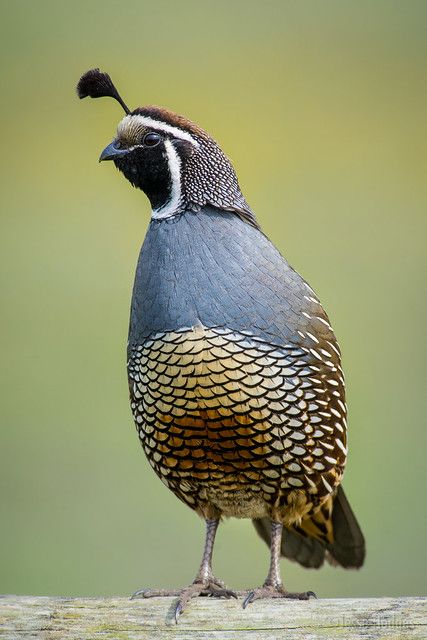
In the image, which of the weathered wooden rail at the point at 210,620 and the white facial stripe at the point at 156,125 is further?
the white facial stripe at the point at 156,125

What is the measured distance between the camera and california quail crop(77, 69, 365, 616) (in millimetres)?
3451

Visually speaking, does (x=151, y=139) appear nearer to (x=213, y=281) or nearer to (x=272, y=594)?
(x=213, y=281)

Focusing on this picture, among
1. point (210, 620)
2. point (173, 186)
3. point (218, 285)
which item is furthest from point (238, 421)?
point (173, 186)

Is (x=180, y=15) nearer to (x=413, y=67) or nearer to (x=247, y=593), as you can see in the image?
(x=413, y=67)

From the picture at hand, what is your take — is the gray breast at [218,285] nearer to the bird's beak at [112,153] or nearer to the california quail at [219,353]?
the california quail at [219,353]

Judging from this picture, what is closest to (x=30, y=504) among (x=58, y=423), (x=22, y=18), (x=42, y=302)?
(x=58, y=423)

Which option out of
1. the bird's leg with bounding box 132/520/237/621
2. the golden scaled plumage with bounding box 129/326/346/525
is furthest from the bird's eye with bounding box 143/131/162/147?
the bird's leg with bounding box 132/520/237/621

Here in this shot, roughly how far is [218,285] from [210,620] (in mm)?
969

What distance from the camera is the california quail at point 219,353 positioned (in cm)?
345

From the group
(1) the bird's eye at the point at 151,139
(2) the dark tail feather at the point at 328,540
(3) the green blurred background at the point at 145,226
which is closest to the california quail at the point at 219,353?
(1) the bird's eye at the point at 151,139

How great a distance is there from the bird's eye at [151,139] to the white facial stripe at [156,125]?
0.07 feet

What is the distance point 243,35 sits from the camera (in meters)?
8.37

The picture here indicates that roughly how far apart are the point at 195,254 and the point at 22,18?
5.25m

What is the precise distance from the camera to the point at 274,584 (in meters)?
3.61
